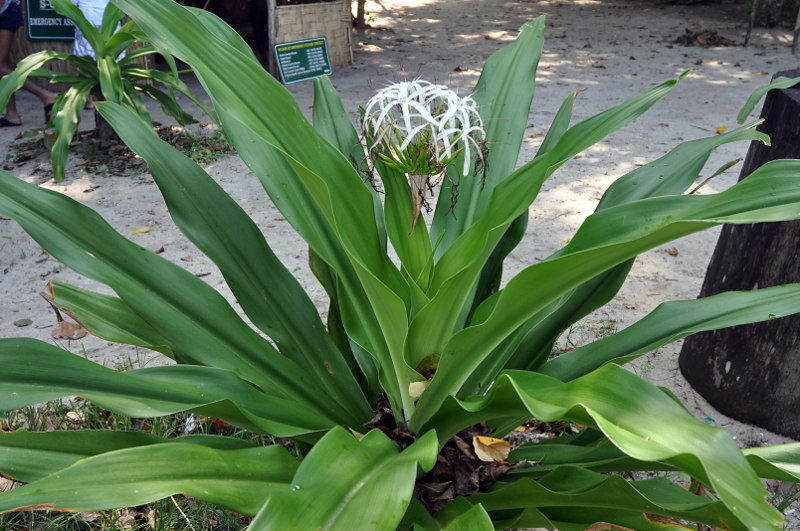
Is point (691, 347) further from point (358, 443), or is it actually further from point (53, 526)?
point (53, 526)

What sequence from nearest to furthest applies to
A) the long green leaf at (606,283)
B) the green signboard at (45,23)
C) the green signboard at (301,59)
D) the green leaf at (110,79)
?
1. the long green leaf at (606,283)
2. the green leaf at (110,79)
3. the green signboard at (45,23)
4. the green signboard at (301,59)

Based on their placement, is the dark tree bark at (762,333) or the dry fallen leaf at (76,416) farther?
the dry fallen leaf at (76,416)

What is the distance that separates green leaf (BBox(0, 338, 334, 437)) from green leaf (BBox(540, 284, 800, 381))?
65 cm

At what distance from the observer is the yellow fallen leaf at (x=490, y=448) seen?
1.47m

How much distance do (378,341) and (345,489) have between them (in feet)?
1.43

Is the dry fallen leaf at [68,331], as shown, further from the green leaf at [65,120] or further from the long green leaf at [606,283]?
the long green leaf at [606,283]

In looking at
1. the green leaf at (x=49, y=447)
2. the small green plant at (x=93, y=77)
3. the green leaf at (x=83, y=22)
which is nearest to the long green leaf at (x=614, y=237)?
the green leaf at (x=49, y=447)

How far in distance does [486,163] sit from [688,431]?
0.88 meters

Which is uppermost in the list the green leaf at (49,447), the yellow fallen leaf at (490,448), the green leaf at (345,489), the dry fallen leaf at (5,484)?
the green leaf at (345,489)

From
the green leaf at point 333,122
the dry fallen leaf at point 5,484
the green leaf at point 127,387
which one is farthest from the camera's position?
the dry fallen leaf at point 5,484

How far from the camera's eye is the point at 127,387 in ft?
4.00

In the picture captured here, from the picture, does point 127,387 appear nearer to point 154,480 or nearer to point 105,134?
point 154,480

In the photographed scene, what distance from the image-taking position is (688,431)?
2.94ft

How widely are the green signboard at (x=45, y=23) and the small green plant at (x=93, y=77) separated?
3.10ft
